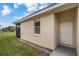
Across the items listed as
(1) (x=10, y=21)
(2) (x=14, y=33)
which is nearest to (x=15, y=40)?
(2) (x=14, y=33)

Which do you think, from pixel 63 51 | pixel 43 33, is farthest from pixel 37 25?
pixel 63 51

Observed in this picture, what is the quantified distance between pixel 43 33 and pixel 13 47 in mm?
1137

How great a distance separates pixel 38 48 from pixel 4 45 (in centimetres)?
112

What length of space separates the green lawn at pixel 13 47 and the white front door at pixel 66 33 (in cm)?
121

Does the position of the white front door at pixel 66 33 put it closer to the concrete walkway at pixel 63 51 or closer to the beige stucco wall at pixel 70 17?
the beige stucco wall at pixel 70 17

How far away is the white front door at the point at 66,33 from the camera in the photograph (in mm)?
6152

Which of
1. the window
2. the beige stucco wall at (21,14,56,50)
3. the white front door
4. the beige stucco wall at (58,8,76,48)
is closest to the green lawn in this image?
the beige stucco wall at (21,14,56,50)

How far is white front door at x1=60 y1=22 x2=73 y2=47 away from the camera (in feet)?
20.2

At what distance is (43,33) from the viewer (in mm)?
5848

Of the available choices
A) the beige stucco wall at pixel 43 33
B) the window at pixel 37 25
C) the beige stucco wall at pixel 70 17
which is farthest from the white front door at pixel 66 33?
the window at pixel 37 25

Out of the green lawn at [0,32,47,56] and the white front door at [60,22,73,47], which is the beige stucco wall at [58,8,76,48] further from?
the green lawn at [0,32,47,56]

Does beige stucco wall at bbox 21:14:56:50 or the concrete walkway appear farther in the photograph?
beige stucco wall at bbox 21:14:56:50

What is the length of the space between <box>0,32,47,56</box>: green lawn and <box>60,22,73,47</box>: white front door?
1.21 meters

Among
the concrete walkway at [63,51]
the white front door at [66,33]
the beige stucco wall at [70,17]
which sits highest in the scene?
the beige stucco wall at [70,17]
